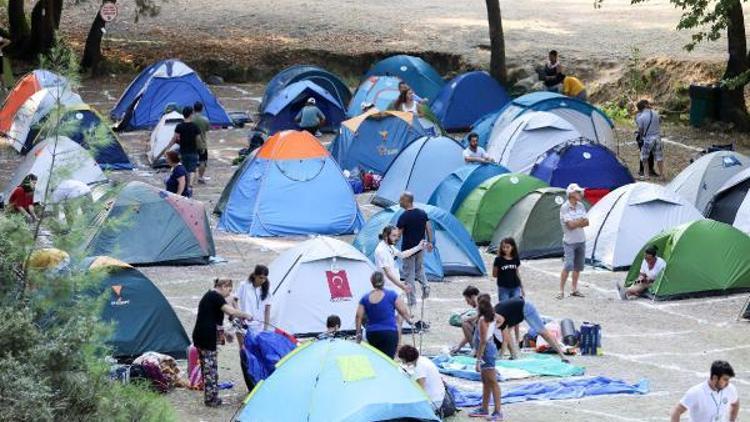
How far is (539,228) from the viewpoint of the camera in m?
23.7

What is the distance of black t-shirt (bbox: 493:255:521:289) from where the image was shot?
61.2 feet

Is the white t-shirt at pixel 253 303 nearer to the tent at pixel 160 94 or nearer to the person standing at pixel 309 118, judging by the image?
the person standing at pixel 309 118

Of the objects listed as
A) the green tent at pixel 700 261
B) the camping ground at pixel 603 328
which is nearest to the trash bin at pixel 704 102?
the camping ground at pixel 603 328

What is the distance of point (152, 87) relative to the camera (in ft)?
107

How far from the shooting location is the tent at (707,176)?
25.2 metres

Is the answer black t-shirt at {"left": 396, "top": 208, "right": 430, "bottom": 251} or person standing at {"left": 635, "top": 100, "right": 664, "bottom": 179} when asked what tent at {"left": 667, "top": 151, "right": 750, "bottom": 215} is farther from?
black t-shirt at {"left": 396, "top": 208, "right": 430, "bottom": 251}

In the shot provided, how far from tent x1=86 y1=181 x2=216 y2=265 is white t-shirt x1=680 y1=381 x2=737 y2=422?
1045cm

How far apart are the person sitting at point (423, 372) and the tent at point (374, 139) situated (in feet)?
44.5

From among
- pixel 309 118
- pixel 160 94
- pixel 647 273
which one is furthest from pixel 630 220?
pixel 160 94

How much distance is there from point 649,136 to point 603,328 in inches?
376

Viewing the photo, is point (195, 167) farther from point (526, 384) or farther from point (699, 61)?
point (699, 61)

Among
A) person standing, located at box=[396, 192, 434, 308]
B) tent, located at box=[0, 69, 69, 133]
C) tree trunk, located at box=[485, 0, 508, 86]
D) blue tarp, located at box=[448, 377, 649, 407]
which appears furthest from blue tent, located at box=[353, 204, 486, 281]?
tree trunk, located at box=[485, 0, 508, 86]

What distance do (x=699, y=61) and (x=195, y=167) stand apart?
1375 centimetres

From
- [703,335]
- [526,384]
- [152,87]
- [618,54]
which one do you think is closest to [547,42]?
[618,54]
